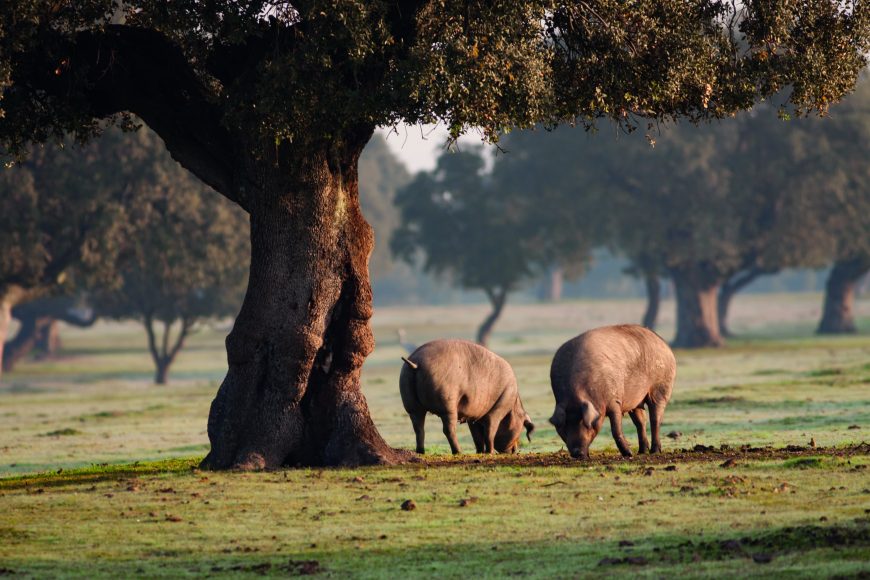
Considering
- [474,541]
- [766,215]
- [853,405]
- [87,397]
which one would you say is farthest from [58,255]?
[474,541]

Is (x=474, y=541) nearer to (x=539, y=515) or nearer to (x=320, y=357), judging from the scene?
(x=539, y=515)

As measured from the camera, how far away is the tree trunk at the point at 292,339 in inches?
776

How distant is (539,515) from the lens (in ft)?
48.8

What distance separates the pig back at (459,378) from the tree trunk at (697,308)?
5277 centimetres

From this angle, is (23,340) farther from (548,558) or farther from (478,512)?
(548,558)

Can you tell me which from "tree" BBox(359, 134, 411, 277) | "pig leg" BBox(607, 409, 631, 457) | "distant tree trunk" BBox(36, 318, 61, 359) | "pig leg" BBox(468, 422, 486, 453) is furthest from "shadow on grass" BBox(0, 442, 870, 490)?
"tree" BBox(359, 134, 411, 277)

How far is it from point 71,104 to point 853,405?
771 inches

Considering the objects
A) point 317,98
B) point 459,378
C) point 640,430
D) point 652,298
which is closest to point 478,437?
point 459,378

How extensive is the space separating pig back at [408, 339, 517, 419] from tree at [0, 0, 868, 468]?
1.49m

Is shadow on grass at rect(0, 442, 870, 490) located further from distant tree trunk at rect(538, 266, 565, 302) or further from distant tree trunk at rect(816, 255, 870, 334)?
distant tree trunk at rect(538, 266, 565, 302)

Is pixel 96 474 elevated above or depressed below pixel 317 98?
below

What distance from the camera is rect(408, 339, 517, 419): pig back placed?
21.8 metres

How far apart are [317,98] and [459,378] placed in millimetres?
5852

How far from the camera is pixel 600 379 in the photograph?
63.1 ft
